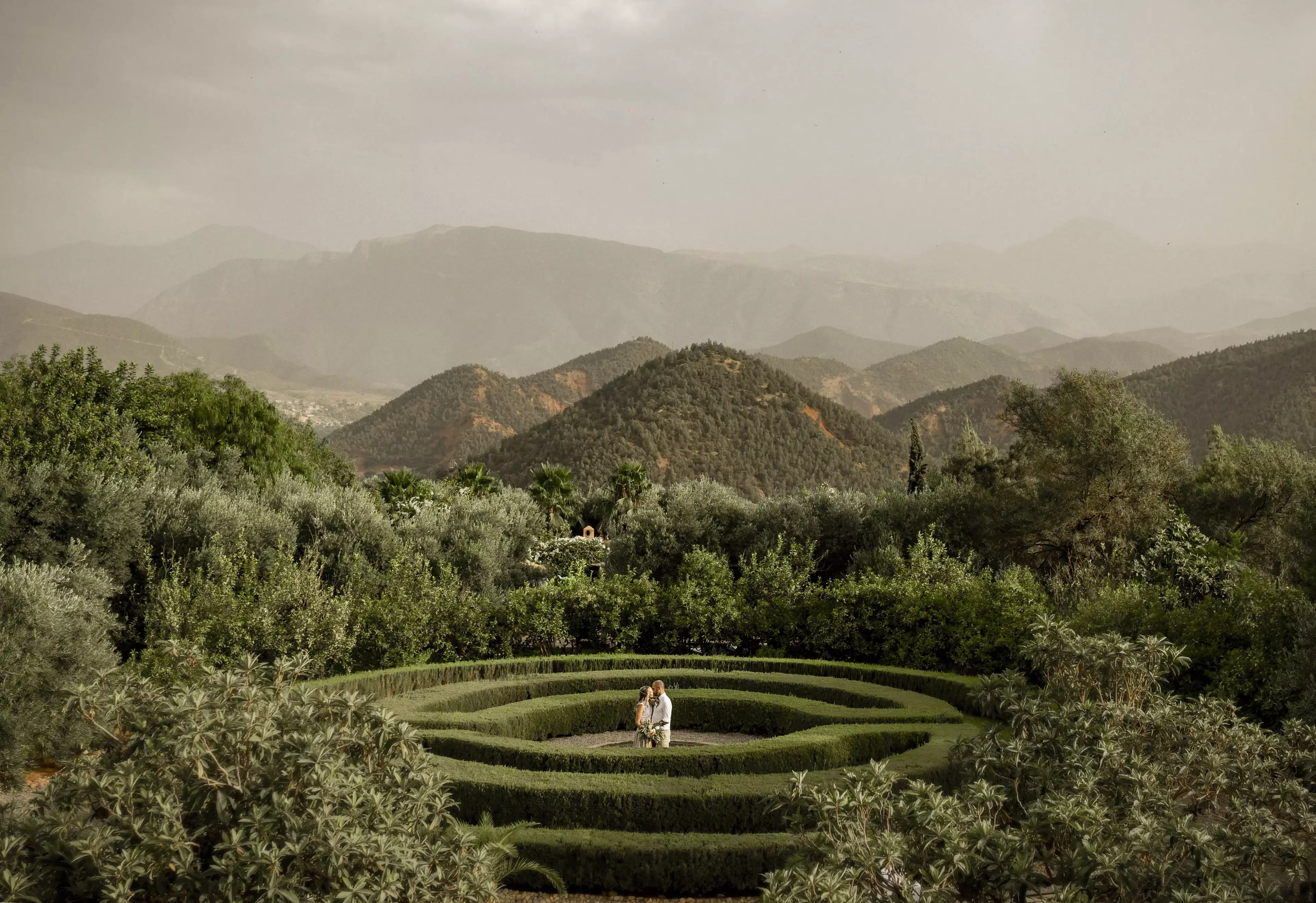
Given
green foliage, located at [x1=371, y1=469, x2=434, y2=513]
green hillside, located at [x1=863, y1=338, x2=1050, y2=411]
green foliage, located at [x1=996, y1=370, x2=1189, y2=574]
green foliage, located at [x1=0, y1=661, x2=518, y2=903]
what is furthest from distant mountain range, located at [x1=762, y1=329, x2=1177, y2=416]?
green foliage, located at [x1=0, y1=661, x2=518, y2=903]

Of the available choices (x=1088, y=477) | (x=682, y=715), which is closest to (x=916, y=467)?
(x=1088, y=477)

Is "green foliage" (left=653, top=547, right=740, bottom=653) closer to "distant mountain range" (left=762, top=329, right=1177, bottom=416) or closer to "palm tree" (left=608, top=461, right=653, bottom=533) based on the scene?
"palm tree" (left=608, top=461, right=653, bottom=533)

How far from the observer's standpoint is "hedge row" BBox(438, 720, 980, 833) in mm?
11625

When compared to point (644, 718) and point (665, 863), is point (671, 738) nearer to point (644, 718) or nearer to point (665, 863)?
point (644, 718)

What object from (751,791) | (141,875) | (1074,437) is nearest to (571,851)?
(751,791)

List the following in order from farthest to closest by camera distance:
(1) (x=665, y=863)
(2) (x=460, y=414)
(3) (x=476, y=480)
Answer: (2) (x=460, y=414) → (3) (x=476, y=480) → (1) (x=665, y=863)

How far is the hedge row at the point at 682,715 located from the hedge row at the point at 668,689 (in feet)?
1.36

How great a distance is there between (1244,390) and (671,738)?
62.1m

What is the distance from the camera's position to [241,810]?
7.07 m

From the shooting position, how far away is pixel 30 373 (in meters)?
26.8

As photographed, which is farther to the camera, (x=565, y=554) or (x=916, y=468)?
(x=916, y=468)

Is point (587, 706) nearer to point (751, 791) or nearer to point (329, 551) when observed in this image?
point (751, 791)

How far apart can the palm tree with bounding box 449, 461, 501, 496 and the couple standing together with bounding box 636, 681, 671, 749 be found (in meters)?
30.0

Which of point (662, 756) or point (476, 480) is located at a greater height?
point (476, 480)
